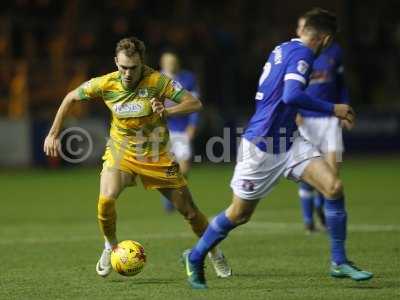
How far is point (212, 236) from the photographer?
8.24 metres

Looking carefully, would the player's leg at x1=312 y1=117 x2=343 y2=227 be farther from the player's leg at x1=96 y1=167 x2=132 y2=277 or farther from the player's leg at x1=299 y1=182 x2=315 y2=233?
the player's leg at x1=96 y1=167 x2=132 y2=277

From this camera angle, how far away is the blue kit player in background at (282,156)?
8.16m

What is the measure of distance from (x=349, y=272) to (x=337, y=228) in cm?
39

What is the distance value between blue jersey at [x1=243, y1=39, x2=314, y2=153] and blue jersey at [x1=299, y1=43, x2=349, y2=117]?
3.51 meters

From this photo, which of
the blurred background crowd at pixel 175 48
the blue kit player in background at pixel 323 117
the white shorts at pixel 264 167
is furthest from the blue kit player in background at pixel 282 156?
the blurred background crowd at pixel 175 48

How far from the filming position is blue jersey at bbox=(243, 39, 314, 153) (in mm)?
8266

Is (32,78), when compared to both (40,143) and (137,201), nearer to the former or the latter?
(40,143)

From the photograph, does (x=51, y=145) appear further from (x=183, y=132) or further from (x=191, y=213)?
(x=183, y=132)

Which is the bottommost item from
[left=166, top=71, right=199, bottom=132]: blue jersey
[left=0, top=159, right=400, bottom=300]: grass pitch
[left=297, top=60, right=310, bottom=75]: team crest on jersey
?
[left=0, top=159, right=400, bottom=300]: grass pitch

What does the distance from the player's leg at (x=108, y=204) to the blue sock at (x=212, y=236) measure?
82 cm

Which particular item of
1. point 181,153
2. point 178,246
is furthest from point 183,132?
point 178,246

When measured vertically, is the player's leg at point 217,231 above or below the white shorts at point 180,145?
above

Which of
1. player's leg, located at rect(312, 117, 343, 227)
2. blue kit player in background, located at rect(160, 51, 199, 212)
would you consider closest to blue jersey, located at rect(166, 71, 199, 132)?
blue kit player in background, located at rect(160, 51, 199, 212)

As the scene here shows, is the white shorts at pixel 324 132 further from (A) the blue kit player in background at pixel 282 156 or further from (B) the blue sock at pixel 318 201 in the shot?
(A) the blue kit player in background at pixel 282 156
